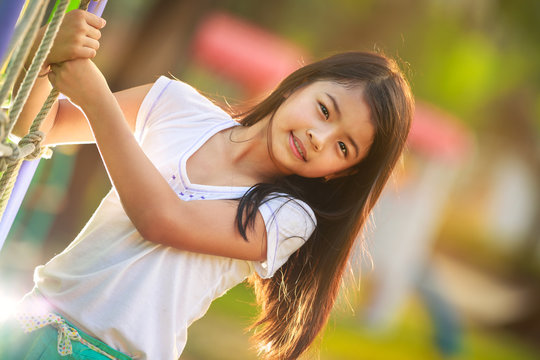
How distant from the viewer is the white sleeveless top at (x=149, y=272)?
113 centimetres

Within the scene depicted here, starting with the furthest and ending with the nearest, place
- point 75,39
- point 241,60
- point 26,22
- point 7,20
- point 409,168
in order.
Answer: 1. point 409,168
2. point 241,60
3. point 75,39
4. point 7,20
5. point 26,22

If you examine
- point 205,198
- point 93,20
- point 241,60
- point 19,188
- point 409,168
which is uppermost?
point 93,20

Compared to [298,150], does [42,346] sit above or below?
below

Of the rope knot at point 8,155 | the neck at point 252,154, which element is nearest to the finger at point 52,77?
the rope knot at point 8,155

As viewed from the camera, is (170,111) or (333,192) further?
(333,192)

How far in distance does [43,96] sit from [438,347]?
202 inches

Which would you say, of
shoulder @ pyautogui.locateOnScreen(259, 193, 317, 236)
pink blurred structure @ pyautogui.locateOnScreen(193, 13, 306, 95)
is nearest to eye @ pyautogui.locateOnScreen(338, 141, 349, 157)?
shoulder @ pyautogui.locateOnScreen(259, 193, 317, 236)

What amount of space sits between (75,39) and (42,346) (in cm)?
53

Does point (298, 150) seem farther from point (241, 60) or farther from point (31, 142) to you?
point (241, 60)

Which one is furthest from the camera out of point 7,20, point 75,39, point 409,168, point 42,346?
point 409,168

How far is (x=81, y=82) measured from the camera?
98 centimetres

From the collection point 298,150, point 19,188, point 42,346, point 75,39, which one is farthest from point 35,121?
point 298,150

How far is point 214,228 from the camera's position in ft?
3.75

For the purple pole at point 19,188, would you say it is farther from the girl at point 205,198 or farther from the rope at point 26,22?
the rope at point 26,22
